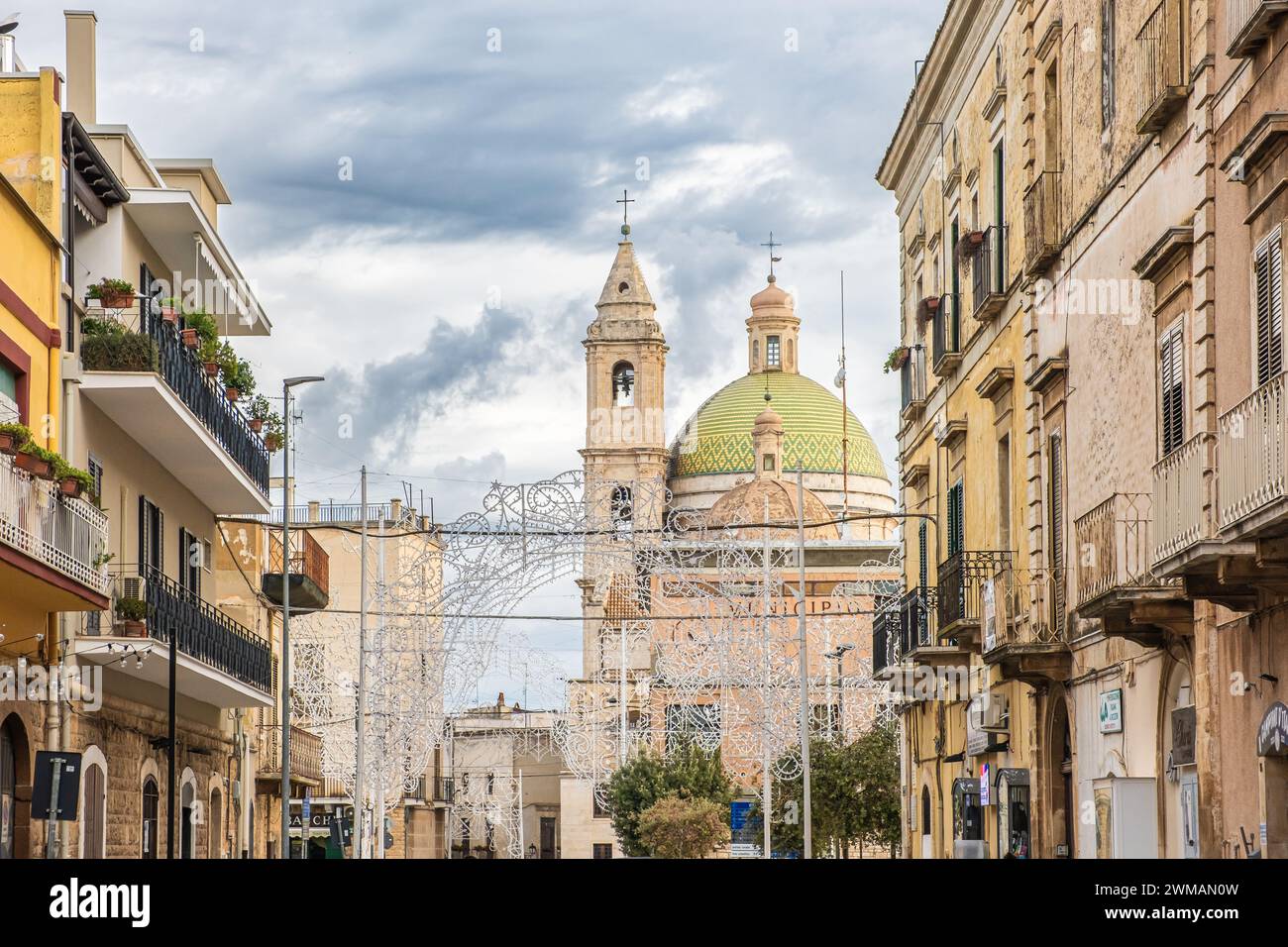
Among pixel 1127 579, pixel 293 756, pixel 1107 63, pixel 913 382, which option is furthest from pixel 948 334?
pixel 293 756

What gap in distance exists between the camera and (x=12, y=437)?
1578cm

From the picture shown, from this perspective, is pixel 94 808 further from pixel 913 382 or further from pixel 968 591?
pixel 913 382

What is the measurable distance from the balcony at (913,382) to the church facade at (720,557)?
340 inches

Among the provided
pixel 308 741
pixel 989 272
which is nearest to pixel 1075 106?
pixel 989 272

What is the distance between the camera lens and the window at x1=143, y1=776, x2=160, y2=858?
946 inches

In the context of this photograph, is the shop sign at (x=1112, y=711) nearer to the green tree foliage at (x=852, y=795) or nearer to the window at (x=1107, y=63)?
the window at (x=1107, y=63)

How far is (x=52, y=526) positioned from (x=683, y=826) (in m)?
41.4

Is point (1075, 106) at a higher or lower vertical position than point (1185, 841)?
higher

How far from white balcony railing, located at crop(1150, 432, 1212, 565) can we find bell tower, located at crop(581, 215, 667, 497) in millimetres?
85131
